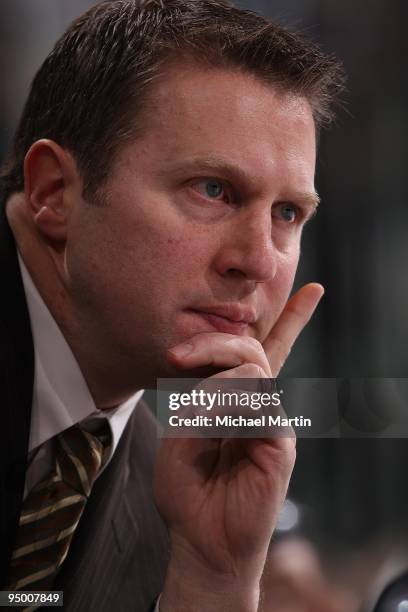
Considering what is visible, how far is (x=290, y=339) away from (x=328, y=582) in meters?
0.37

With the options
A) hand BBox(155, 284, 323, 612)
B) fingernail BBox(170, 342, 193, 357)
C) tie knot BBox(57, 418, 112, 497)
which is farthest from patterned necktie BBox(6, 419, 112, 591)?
fingernail BBox(170, 342, 193, 357)

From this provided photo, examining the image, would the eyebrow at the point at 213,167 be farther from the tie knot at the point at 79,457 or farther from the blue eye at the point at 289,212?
the tie knot at the point at 79,457

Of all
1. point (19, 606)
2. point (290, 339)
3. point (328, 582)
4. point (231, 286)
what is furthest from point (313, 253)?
point (19, 606)

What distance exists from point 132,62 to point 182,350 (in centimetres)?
40

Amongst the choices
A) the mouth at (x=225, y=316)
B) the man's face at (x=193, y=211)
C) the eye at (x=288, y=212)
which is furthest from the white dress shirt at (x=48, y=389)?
the eye at (x=288, y=212)

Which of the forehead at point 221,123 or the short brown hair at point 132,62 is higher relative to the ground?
the short brown hair at point 132,62

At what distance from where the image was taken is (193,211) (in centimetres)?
93

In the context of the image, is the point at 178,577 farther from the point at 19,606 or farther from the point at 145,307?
the point at 145,307

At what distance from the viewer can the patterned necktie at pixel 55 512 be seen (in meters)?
1.00

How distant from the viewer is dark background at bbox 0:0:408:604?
1.25 metres

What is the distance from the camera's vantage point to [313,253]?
1.28 metres

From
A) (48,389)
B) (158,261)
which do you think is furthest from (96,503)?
(158,261)

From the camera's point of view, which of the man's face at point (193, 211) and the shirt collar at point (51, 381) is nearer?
the man's face at point (193, 211)

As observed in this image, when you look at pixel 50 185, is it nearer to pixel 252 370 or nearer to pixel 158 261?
pixel 158 261
